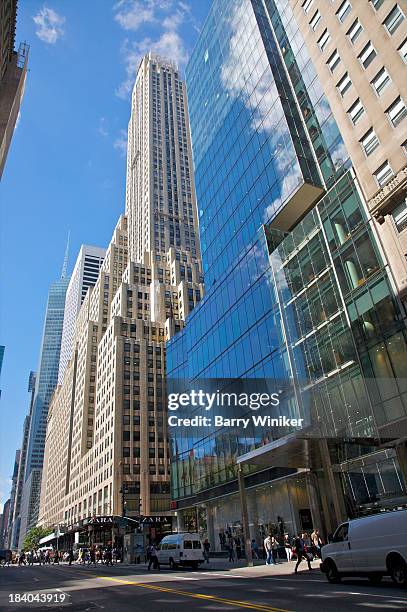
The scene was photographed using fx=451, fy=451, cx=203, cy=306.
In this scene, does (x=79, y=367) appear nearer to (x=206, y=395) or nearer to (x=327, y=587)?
(x=206, y=395)

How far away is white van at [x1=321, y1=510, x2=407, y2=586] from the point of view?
12133 millimetres

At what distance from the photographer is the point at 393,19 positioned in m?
28.1

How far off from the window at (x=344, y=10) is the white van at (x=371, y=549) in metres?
33.7

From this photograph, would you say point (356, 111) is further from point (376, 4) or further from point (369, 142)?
point (376, 4)

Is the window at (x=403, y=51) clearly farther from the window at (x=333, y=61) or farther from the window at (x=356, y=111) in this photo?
the window at (x=333, y=61)

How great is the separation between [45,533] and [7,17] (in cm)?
13152

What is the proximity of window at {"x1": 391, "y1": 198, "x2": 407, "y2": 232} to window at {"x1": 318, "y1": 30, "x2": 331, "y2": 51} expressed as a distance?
16.9 metres

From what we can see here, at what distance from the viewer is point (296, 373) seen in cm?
3136

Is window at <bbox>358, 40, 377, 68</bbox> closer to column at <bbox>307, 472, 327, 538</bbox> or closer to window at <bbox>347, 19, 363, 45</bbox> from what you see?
window at <bbox>347, 19, 363, 45</bbox>

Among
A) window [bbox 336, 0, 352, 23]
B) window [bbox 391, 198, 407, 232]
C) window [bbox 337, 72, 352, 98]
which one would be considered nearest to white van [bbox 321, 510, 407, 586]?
window [bbox 391, 198, 407, 232]

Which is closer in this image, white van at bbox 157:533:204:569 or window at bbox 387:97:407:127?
window at bbox 387:97:407:127

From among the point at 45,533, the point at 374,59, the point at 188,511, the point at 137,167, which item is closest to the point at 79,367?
the point at 45,533

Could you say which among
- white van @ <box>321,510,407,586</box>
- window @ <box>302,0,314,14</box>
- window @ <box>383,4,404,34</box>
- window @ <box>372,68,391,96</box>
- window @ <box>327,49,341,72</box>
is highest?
window @ <box>302,0,314,14</box>

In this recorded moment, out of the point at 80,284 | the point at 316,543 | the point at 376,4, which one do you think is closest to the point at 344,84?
the point at 376,4
